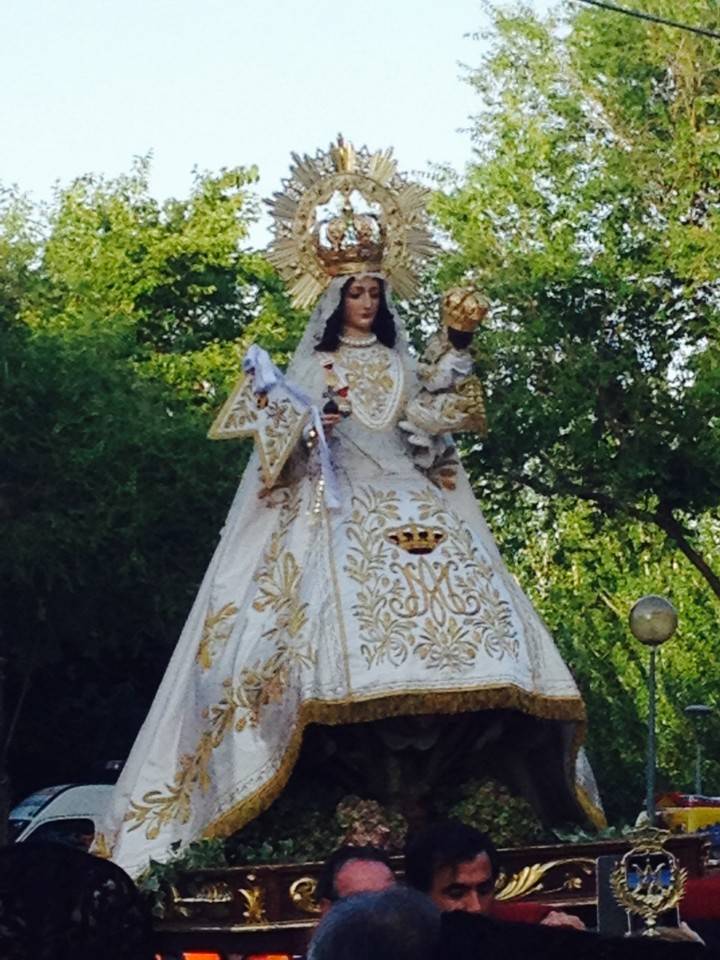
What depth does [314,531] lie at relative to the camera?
A: 1411 centimetres

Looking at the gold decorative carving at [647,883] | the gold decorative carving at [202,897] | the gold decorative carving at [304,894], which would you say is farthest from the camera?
the gold decorative carving at [202,897]

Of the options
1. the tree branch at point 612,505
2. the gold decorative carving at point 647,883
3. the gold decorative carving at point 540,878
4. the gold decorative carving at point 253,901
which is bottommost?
the gold decorative carving at point 647,883

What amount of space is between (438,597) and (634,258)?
15980mm

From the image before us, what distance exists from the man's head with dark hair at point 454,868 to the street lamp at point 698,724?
946 inches

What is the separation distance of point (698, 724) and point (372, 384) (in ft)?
87.6

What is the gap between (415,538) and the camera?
13984 millimetres

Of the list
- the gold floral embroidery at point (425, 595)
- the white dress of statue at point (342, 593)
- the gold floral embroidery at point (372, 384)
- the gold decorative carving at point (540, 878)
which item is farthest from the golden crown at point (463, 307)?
the gold decorative carving at point (540, 878)

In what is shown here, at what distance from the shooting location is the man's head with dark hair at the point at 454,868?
22.8ft

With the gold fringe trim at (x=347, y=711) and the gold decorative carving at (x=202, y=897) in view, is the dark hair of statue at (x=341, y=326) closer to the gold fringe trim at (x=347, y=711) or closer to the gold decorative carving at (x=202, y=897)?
the gold fringe trim at (x=347, y=711)

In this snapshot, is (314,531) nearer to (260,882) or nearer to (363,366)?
(363,366)

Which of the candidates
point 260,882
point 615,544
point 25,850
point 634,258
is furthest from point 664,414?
point 25,850

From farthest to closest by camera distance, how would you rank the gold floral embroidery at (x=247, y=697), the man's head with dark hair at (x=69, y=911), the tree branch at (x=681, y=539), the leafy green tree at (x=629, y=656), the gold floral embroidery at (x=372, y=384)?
the leafy green tree at (x=629, y=656), the tree branch at (x=681, y=539), the gold floral embroidery at (x=372, y=384), the gold floral embroidery at (x=247, y=697), the man's head with dark hair at (x=69, y=911)

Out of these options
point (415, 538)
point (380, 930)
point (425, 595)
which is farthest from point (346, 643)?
point (380, 930)

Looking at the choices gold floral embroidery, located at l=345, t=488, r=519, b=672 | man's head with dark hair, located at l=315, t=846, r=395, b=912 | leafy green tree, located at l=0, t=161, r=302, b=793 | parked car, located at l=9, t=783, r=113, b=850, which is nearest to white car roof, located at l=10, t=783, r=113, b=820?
parked car, located at l=9, t=783, r=113, b=850
